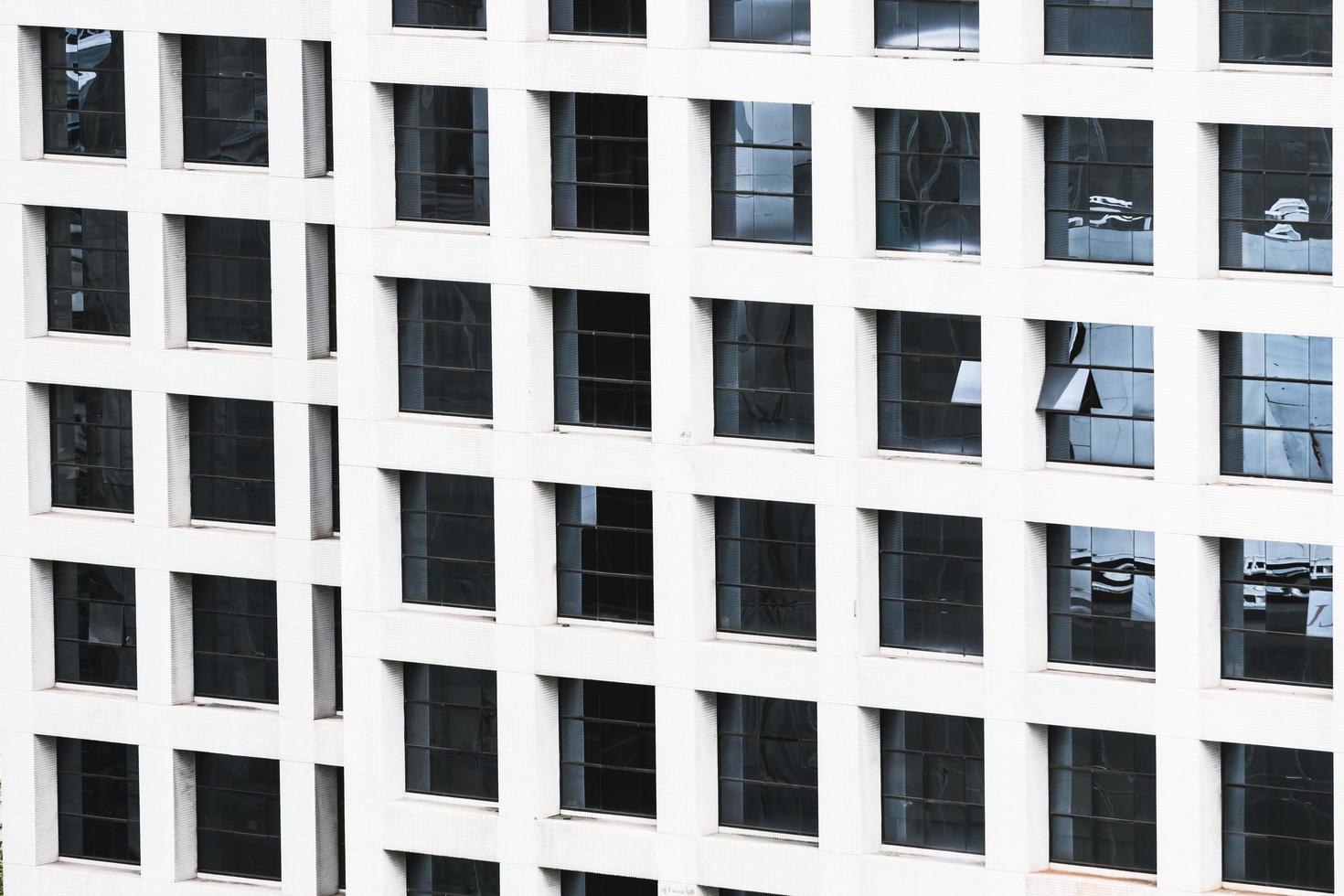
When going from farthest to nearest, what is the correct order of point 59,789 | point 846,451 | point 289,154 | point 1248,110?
point 59,789
point 289,154
point 846,451
point 1248,110

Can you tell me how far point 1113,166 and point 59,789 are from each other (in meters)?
26.9

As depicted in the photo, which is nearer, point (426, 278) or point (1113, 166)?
point (1113, 166)

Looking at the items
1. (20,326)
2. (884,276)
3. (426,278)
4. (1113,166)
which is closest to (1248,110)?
(1113,166)

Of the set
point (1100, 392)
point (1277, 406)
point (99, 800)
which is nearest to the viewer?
point (1277, 406)

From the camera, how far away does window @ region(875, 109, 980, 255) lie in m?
60.2

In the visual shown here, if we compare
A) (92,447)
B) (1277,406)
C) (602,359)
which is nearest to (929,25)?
(602,359)

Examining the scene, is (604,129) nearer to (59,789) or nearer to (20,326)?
(20,326)

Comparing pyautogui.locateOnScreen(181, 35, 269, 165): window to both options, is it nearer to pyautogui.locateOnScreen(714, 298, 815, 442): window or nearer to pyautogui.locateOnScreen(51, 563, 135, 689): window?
pyautogui.locateOnScreen(51, 563, 135, 689): window

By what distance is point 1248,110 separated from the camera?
5722 cm

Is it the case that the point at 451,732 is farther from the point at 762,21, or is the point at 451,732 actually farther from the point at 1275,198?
the point at 1275,198

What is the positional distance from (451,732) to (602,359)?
314 inches

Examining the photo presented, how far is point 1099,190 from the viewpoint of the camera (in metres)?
59.4

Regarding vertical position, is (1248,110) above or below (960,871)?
above

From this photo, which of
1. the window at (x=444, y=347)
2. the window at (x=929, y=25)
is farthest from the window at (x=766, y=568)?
the window at (x=929, y=25)
